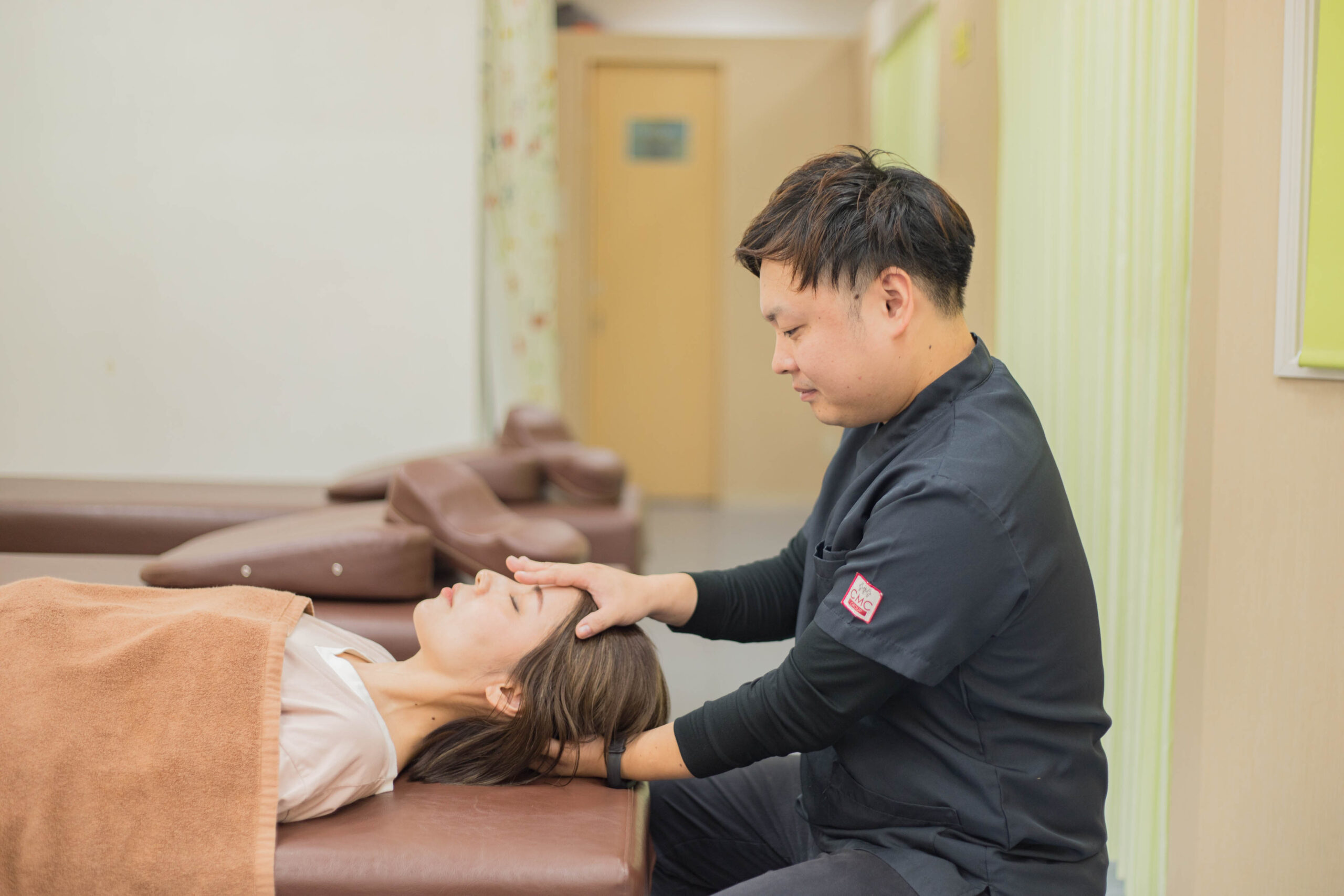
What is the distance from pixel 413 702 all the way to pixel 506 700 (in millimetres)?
136

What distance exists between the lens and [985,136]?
2609 millimetres

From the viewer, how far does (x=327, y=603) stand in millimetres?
1961

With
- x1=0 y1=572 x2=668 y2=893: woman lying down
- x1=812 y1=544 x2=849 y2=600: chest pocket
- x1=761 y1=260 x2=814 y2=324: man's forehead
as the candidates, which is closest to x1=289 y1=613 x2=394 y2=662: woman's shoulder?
x1=0 y1=572 x2=668 y2=893: woman lying down

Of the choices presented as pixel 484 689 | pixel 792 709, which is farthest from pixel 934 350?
pixel 484 689

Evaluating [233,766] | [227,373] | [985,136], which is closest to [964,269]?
[233,766]

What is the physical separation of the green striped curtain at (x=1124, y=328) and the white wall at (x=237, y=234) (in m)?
2.30

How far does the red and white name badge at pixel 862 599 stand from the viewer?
3.45ft

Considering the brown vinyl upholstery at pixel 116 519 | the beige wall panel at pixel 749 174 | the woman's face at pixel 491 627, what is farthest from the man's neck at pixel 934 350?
the beige wall panel at pixel 749 174

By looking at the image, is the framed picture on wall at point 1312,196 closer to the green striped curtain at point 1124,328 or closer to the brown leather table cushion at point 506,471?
the green striped curtain at point 1124,328

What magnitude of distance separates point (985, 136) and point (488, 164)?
2.00 m

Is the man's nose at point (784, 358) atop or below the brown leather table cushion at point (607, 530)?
atop

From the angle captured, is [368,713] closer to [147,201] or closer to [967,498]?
[967,498]

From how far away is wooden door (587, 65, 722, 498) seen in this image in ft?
19.4

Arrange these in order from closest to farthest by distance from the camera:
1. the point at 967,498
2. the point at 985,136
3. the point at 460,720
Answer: the point at 967,498 → the point at 460,720 → the point at 985,136
